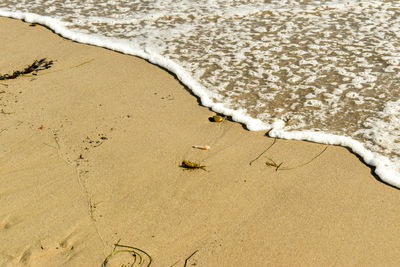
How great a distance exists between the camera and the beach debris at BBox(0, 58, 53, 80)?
15.1 ft

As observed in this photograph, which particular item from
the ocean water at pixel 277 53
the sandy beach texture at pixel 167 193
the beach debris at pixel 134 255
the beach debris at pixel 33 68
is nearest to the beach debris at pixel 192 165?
the sandy beach texture at pixel 167 193

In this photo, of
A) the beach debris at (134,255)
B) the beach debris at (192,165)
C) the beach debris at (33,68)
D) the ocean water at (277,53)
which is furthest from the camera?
the beach debris at (33,68)

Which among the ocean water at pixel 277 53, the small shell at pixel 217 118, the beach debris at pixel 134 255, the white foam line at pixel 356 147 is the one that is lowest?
the ocean water at pixel 277 53

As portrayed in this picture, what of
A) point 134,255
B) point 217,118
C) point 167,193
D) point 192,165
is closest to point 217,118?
point 217,118

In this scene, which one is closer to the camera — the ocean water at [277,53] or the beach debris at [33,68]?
the ocean water at [277,53]

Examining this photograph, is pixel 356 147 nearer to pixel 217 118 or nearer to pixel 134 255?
pixel 217 118

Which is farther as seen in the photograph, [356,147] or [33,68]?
[33,68]

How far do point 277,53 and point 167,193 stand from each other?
109 inches

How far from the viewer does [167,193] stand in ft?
9.73

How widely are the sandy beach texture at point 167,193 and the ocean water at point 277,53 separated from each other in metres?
0.35

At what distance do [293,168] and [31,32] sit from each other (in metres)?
4.25

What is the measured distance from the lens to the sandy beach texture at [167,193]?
8.26ft

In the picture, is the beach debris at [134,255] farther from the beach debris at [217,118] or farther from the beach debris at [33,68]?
the beach debris at [33,68]

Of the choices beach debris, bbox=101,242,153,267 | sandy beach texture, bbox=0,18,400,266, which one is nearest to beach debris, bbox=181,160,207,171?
sandy beach texture, bbox=0,18,400,266
